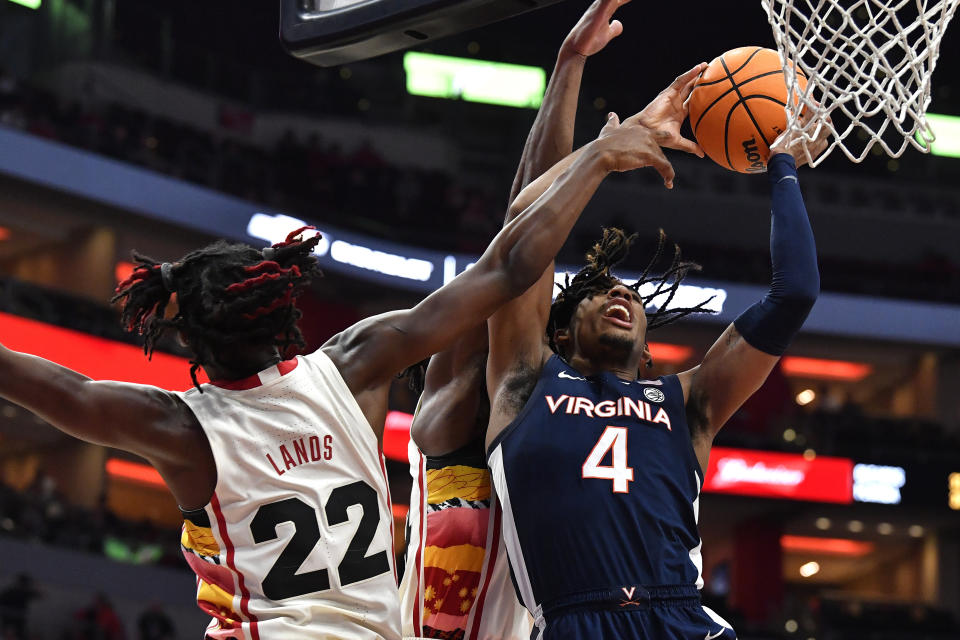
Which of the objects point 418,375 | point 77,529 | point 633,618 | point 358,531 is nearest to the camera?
point 358,531

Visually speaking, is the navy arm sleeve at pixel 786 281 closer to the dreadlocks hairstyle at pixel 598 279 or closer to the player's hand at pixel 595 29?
the dreadlocks hairstyle at pixel 598 279

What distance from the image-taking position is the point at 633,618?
3168mm

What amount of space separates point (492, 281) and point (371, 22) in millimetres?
898

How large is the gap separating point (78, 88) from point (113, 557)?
7.73 metres

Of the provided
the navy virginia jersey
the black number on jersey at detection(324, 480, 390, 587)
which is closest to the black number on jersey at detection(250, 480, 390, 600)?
the black number on jersey at detection(324, 480, 390, 587)

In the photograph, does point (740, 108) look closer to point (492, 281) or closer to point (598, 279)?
point (598, 279)

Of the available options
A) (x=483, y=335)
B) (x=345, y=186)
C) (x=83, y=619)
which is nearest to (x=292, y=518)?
(x=483, y=335)

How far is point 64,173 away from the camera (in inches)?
616

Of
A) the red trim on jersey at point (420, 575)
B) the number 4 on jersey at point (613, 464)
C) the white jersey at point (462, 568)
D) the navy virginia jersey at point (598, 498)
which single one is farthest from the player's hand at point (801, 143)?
the red trim on jersey at point (420, 575)

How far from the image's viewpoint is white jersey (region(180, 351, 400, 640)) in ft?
8.95

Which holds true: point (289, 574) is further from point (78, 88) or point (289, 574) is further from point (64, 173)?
point (78, 88)

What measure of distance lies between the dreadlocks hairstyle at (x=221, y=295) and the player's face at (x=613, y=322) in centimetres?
97

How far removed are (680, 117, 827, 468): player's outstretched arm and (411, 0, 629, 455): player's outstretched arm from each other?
1.81 feet

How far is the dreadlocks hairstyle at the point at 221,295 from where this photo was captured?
285cm
